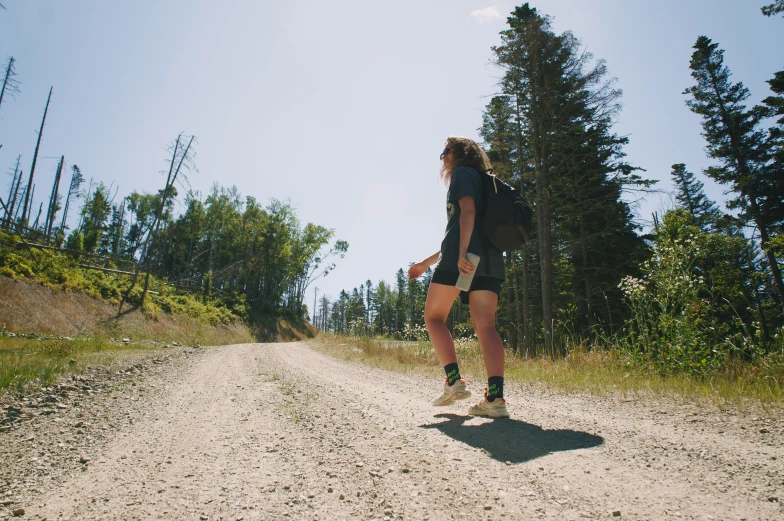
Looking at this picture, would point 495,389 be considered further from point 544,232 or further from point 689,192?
point 689,192

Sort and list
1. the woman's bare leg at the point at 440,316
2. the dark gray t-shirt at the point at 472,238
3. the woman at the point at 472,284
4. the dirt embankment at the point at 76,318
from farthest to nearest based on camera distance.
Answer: the dirt embankment at the point at 76,318 < the woman's bare leg at the point at 440,316 < the dark gray t-shirt at the point at 472,238 < the woman at the point at 472,284

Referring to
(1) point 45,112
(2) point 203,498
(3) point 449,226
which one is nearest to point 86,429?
(2) point 203,498

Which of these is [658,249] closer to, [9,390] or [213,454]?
[213,454]

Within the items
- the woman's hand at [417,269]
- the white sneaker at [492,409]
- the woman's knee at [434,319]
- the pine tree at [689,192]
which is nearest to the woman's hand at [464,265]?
the woman's knee at [434,319]

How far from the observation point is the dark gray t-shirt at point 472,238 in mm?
2795

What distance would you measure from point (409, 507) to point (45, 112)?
39868mm

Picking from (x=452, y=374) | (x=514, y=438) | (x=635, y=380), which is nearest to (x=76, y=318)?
(x=452, y=374)

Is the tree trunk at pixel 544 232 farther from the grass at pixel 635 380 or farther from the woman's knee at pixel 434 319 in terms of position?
the woman's knee at pixel 434 319

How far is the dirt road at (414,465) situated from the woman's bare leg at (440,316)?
0.44 metres

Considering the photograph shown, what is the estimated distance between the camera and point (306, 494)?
4.70ft

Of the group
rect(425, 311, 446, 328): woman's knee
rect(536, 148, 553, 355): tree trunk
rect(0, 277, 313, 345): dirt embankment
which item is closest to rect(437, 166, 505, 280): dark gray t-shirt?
rect(425, 311, 446, 328): woman's knee

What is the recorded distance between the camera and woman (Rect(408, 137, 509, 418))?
268cm

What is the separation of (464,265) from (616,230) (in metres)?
15.2

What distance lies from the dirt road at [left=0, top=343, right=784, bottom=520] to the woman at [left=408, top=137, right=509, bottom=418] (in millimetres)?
199
